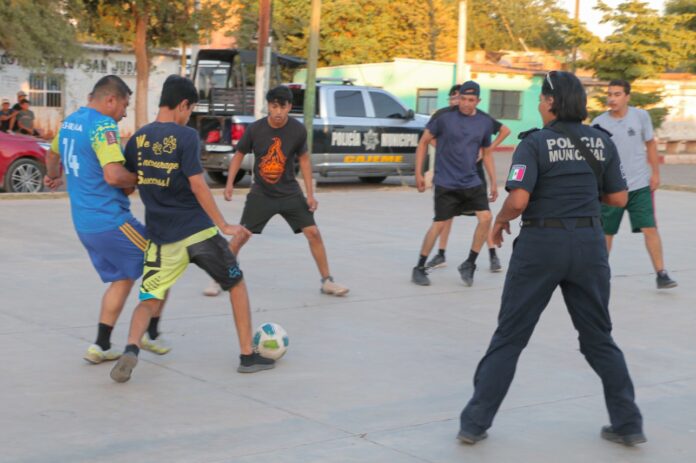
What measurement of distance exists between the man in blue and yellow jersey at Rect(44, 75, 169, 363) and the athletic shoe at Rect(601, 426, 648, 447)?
2815 millimetres

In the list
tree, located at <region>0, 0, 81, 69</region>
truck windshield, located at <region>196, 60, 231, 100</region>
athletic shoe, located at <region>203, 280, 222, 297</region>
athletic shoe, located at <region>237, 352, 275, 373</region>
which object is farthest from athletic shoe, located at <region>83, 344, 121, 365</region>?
truck windshield, located at <region>196, 60, 231, 100</region>

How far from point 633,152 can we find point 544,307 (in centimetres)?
451

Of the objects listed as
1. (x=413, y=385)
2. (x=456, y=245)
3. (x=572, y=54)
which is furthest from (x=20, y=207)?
(x=572, y=54)

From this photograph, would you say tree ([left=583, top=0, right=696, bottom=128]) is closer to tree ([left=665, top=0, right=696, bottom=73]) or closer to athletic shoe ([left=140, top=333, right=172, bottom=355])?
tree ([left=665, top=0, right=696, bottom=73])

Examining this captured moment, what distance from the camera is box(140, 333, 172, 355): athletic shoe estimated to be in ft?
22.0

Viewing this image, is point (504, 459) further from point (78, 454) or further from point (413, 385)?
point (78, 454)

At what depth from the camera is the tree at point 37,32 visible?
79.6 ft

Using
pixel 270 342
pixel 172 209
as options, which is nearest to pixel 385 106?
pixel 270 342

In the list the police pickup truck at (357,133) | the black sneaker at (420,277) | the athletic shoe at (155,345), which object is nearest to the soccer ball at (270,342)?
the athletic shoe at (155,345)

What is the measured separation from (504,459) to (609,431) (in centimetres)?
65

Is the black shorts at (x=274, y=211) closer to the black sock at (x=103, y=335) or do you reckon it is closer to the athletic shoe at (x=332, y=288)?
the athletic shoe at (x=332, y=288)

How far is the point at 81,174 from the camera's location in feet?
20.6

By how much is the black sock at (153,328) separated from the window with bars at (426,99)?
3056 centimetres

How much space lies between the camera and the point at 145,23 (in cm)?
2745
